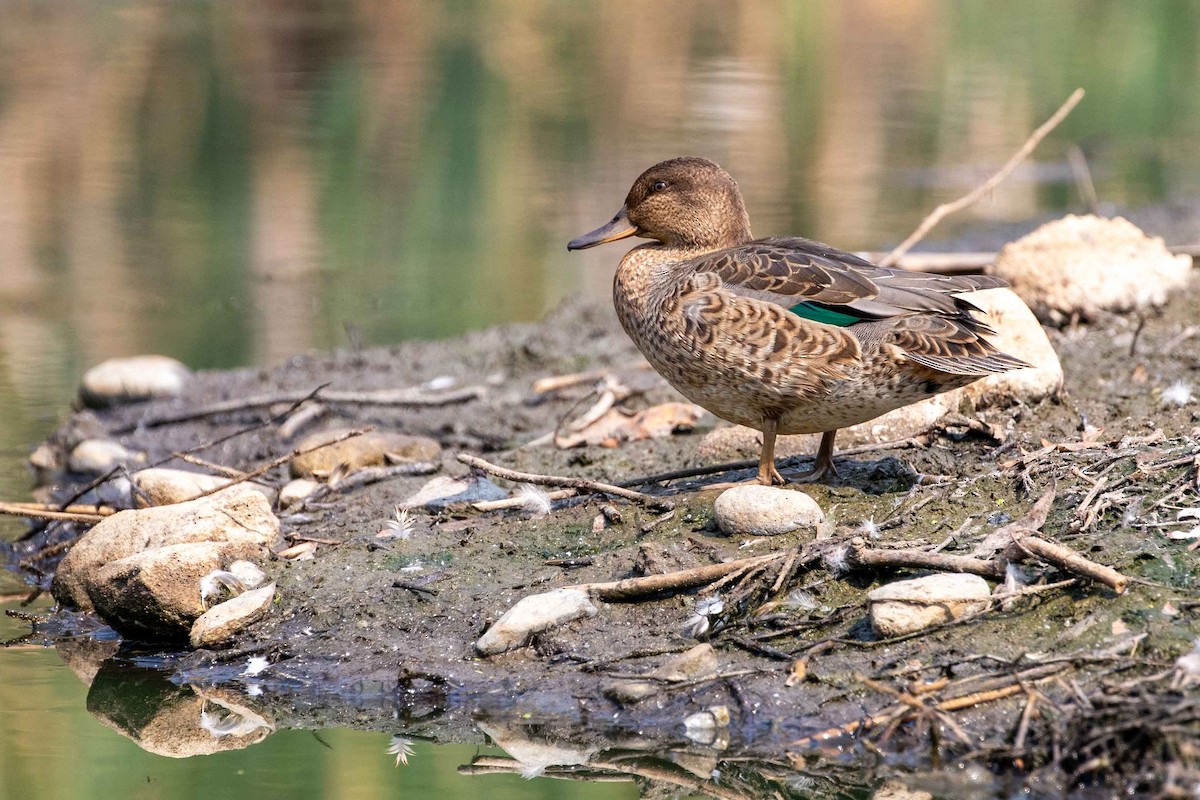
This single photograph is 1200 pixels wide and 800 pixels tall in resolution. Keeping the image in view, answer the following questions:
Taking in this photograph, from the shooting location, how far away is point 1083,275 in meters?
7.27

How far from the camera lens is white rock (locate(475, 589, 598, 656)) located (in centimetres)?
459

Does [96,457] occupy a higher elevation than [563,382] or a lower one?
lower

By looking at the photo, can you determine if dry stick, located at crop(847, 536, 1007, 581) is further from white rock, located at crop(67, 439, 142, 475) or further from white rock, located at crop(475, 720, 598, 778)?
white rock, located at crop(67, 439, 142, 475)

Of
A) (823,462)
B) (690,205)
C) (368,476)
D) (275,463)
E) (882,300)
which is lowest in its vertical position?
(368,476)

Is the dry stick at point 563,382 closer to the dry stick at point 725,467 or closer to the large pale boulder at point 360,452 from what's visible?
the large pale boulder at point 360,452

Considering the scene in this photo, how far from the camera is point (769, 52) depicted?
22.6 metres

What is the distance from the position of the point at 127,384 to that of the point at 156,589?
11.1 feet

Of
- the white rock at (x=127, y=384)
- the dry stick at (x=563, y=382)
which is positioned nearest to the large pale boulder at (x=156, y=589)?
the dry stick at (x=563, y=382)

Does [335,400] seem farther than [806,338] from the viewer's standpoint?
Yes

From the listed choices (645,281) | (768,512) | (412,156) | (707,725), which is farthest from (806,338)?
(412,156)

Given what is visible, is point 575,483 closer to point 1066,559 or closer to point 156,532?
point 156,532

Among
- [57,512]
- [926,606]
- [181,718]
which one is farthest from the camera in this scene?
[57,512]

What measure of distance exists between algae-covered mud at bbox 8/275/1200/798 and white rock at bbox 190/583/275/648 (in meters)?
0.05

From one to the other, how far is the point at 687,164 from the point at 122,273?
6.94 metres
